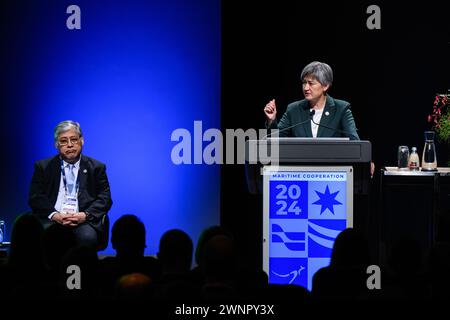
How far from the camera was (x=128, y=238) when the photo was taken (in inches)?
130

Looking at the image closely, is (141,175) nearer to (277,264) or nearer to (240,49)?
(240,49)

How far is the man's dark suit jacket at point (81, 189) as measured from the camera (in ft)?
17.5

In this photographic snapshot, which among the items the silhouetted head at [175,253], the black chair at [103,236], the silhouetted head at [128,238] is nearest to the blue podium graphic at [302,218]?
the silhouetted head at [128,238]

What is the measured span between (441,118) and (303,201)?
2.51 m

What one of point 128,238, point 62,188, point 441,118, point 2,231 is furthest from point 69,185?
point 441,118

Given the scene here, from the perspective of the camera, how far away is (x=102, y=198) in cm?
541

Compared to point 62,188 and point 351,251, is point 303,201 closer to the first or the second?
point 351,251

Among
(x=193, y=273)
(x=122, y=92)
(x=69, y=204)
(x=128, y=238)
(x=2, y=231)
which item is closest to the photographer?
(x=193, y=273)

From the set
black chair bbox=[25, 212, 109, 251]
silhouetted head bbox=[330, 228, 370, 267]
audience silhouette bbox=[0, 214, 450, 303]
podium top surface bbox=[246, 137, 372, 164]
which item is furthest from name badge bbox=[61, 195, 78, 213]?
silhouetted head bbox=[330, 228, 370, 267]

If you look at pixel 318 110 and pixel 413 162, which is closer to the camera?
pixel 318 110

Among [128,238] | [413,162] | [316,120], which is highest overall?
[316,120]

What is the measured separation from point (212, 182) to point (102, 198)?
1.63 meters

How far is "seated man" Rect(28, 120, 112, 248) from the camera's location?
5336 mm

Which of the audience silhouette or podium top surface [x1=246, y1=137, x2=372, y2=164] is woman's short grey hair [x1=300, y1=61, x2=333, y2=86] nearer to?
podium top surface [x1=246, y1=137, x2=372, y2=164]
